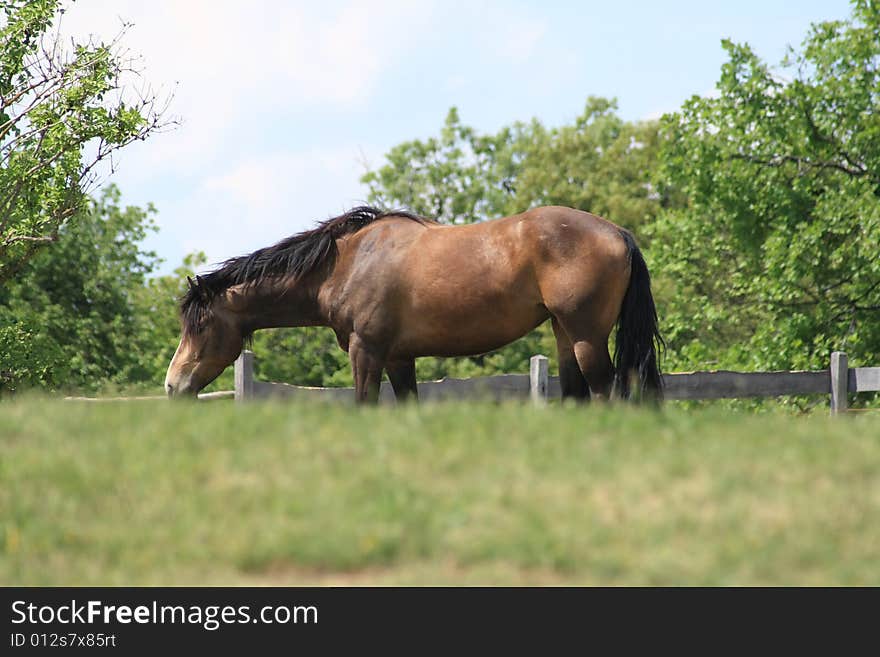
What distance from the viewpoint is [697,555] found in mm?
5246

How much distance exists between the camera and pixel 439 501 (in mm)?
5648

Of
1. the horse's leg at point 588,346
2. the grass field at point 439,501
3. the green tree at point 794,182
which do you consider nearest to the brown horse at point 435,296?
the horse's leg at point 588,346

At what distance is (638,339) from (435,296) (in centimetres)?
183

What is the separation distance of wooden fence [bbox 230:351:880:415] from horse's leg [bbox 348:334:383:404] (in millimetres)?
1774

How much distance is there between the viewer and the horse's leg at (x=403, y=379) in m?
10.4

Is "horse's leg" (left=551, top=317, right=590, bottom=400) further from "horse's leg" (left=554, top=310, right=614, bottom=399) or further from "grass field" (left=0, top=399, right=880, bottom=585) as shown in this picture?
"grass field" (left=0, top=399, right=880, bottom=585)

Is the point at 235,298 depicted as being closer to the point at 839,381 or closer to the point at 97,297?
the point at 839,381

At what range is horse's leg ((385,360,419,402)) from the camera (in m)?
10.4

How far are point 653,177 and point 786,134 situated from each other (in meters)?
3.15

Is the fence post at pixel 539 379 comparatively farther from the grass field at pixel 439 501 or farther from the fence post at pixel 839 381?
the grass field at pixel 439 501

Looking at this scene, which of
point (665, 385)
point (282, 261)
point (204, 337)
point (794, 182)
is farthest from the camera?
point (794, 182)

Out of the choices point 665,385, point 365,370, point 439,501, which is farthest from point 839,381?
point 439,501
